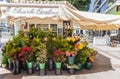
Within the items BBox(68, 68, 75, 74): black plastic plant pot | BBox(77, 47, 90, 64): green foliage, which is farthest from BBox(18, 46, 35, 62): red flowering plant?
BBox(77, 47, 90, 64): green foliage

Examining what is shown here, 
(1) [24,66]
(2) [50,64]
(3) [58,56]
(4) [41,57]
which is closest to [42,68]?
(4) [41,57]

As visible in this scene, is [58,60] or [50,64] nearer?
[58,60]

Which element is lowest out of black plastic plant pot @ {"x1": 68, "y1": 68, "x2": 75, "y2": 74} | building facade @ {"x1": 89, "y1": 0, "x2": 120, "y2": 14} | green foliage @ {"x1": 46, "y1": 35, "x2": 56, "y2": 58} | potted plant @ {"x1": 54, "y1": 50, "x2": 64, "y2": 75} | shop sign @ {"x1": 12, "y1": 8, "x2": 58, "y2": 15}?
black plastic plant pot @ {"x1": 68, "y1": 68, "x2": 75, "y2": 74}

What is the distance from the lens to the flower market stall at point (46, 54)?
6711mm

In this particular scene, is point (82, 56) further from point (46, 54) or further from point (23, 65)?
point (23, 65)

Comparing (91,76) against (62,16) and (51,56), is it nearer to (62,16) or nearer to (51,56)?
(51,56)

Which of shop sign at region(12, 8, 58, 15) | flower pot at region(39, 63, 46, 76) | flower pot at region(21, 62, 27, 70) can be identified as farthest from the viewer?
flower pot at region(21, 62, 27, 70)

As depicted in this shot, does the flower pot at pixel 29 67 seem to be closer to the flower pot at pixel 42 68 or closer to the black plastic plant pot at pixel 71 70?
the flower pot at pixel 42 68

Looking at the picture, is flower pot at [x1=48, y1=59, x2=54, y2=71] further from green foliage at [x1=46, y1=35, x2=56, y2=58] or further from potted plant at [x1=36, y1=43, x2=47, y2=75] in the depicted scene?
potted plant at [x1=36, y1=43, x2=47, y2=75]

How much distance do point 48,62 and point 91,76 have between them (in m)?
1.73

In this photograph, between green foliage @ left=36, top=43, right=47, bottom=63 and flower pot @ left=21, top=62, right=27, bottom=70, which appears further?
flower pot @ left=21, top=62, right=27, bottom=70

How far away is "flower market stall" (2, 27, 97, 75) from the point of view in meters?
6.71

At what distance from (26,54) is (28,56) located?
0.11 meters

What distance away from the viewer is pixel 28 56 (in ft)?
22.1
